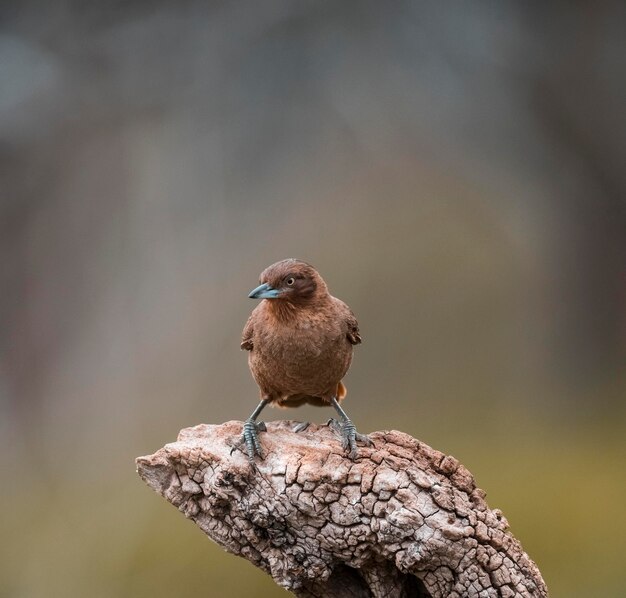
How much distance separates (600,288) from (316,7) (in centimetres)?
276

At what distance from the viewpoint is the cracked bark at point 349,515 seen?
3607mm

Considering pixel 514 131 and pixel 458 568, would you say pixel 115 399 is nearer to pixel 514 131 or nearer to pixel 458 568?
pixel 458 568

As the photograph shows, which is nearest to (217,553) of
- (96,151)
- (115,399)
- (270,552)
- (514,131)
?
(115,399)

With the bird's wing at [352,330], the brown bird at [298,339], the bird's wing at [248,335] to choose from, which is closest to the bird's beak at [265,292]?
the brown bird at [298,339]

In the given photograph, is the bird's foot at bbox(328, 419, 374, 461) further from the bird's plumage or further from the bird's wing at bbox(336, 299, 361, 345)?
the bird's wing at bbox(336, 299, 361, 345)

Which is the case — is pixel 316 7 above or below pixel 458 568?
above

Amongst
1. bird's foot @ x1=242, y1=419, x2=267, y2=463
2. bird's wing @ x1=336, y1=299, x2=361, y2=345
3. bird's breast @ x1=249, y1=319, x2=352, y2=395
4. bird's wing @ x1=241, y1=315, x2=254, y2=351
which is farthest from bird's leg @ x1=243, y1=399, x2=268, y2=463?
bird's wing @ x1=336, y1=299, x2=361, y2=345

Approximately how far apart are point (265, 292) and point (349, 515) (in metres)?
1.09

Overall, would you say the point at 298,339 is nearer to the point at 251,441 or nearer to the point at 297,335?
the point at 297,335

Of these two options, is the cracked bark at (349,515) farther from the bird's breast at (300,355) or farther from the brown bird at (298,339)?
the bird's breast at (300,355)

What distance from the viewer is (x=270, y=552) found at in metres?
3.73

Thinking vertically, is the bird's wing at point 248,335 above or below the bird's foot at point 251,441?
above

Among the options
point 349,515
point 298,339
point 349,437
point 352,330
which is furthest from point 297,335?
point 349,515

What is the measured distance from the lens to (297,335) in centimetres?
400
